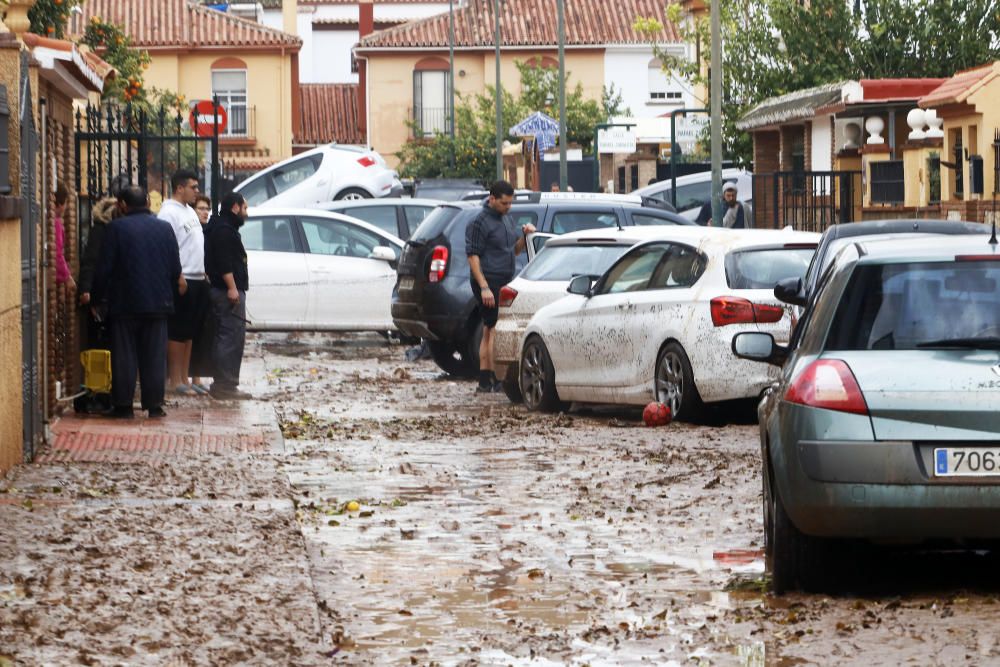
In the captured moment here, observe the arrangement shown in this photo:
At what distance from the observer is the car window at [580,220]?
21500 mm

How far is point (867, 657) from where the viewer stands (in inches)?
280

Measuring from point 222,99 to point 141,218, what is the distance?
60.6m

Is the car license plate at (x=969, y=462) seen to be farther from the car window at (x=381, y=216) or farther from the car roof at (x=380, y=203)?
the car window at (x=381, y=216)

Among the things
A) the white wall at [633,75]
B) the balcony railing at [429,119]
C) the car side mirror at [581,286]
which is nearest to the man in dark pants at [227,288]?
the car side mirror at [581,286]

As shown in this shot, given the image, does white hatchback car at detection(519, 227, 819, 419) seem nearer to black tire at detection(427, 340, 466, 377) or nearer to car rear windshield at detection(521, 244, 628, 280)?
car rear windshield at detection(521, 244, 628, 280)

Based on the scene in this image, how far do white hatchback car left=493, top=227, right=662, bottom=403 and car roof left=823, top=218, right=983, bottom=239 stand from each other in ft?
10.6

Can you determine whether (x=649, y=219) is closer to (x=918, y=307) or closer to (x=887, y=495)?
(x=918, y=307)

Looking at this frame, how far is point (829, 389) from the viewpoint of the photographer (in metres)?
8.07

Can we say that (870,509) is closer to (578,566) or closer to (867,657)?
(867,657)

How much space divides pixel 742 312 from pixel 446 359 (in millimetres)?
6875

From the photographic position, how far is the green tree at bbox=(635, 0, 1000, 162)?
36906 mm

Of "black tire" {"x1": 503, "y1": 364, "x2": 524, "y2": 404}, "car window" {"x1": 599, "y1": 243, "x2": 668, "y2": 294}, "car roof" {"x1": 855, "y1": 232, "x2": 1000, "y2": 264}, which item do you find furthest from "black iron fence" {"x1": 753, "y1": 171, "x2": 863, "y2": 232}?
"car roof" {"x1": 855, "y1": 232, "x2": 1000, "y2": 264}

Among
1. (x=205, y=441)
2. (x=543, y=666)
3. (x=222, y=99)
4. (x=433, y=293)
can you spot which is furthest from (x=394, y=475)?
(x=222, y=99)

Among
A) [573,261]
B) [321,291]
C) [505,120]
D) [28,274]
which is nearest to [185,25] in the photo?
[505,120]
